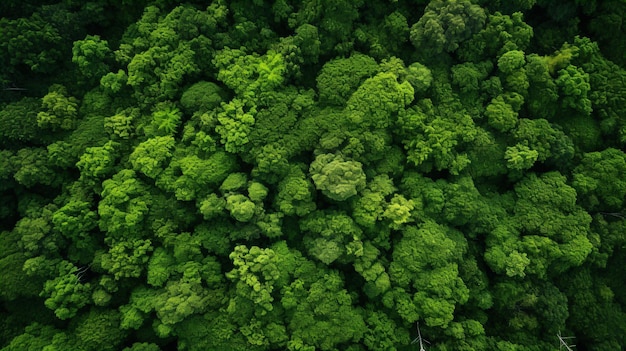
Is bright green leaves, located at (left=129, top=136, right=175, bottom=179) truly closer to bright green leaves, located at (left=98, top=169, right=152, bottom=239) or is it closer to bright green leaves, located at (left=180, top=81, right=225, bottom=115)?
bright green leaves, located at (left=98, top=169, right=152, bottom=239)

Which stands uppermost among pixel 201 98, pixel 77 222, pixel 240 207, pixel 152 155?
pixel 201 98

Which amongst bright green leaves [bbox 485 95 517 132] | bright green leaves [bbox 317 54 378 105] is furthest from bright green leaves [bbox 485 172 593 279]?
bright green leaves [bbox 317 54 378 105]

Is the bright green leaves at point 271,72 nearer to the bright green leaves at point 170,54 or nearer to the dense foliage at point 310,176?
the dense foliage at point 310,176

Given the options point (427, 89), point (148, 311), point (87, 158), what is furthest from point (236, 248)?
point (427, 89)

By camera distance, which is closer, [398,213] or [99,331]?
[398,213]

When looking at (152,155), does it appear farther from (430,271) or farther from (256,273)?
(430,271)

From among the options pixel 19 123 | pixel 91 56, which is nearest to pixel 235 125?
pixel 91 56
